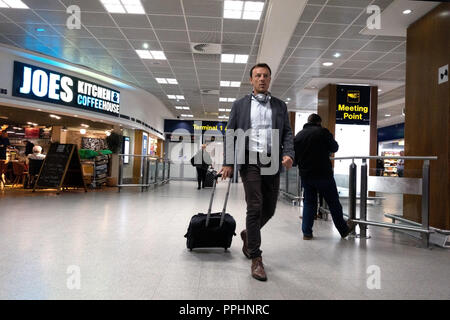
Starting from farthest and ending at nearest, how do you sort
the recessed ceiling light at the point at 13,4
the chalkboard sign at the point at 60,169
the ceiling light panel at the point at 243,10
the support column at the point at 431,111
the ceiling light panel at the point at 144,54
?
the ceiling light panel at the point at 144,54 < the chalkboard sign at the point at 60,169 < the recessed ceiling light at the point at 13,4 < the ceiling light panel at the point at 243,10 < the support column at the point at 431,111

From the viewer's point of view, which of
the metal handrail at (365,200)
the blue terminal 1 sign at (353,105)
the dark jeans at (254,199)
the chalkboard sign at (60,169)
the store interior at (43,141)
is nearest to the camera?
the dark jeans at (254,199)

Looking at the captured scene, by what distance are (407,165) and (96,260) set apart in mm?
3576

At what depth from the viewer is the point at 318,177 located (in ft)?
11.3

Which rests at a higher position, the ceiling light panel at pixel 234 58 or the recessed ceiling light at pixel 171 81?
the recessed ceiling light at pixel 171 81

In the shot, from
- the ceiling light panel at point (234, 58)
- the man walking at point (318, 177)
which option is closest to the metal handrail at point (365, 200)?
the man walking at point (318, 177)

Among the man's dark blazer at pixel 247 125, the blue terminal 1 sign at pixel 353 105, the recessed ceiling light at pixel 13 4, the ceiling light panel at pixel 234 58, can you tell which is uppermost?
the recessed ceiling light at pixel 13 4

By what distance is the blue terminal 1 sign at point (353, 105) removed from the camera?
30.6 ft

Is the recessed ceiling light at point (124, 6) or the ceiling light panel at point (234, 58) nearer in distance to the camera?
the recessed ceiling light at point (124, 6)

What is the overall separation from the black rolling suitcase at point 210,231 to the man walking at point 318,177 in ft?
3.80

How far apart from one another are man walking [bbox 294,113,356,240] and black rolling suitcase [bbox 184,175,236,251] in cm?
116

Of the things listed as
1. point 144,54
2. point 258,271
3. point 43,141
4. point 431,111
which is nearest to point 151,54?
point 144,54

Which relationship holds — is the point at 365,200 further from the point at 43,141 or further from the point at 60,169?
the point at 43,141

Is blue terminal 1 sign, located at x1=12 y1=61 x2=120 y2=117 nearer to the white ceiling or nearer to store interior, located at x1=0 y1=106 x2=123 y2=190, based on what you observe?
the white ceiling

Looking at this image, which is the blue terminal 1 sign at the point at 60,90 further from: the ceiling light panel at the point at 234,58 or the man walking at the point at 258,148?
the man walking at the point at 258,148
